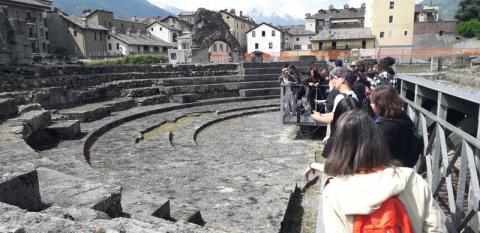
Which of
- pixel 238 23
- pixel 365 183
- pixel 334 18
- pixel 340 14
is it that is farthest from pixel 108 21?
pixel 365 183

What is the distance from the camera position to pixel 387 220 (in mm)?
1609

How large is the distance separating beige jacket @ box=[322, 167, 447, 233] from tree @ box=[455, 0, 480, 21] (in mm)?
71704

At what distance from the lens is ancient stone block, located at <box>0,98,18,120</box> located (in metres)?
7.52

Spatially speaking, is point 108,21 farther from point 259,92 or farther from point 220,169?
point 220,169

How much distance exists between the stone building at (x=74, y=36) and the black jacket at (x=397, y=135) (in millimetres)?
59985

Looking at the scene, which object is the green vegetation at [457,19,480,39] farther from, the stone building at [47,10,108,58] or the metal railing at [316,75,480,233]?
the metal railing at [316,75,480,233]

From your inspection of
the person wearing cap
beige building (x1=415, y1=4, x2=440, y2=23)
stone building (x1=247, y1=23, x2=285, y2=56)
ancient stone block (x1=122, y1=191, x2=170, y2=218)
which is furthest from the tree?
ancient stone block (x1=122, y1=191, x2=170, y2=218)

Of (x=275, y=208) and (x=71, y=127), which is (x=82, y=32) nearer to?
(x=71, y=127)

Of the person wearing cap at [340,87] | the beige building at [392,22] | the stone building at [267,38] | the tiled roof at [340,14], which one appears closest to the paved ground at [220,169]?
the person wearing cap at [340,87]

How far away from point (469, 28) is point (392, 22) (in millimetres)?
12041

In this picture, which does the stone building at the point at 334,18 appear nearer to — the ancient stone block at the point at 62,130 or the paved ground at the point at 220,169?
the paved ground at the point at 220,169

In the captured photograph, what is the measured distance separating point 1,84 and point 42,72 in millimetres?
1863

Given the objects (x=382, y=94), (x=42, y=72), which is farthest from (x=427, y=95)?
(x=42, y=72)

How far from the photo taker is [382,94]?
309 centimetres
